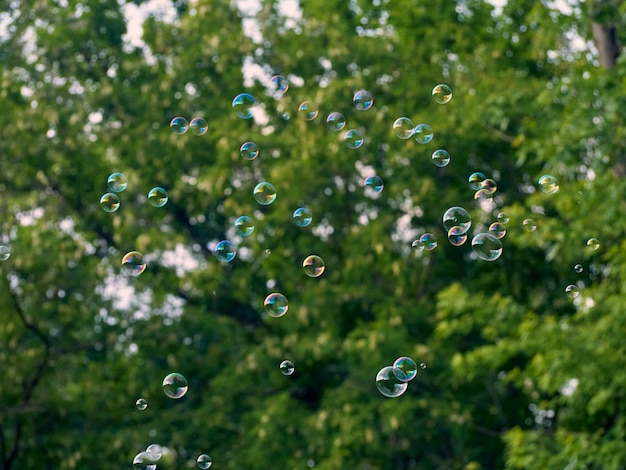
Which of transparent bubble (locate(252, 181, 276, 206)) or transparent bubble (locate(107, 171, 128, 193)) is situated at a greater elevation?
transparent bubble (locate(252, 181, 276, 206))

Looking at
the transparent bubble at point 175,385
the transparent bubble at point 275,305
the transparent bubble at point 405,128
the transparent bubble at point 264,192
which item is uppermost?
the transparent bubble at point 405,128

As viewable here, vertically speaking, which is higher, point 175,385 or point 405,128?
point 405,128

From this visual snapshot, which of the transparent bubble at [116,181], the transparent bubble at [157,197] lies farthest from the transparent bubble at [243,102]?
the transparent bubble at [116,181]

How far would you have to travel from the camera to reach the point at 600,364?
959 centimetres

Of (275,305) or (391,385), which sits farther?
(275,305)

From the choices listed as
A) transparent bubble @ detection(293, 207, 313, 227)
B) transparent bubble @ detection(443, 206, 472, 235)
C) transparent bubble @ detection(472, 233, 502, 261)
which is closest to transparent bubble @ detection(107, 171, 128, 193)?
transparent bubble @ detection(293, 207, 313, 227)

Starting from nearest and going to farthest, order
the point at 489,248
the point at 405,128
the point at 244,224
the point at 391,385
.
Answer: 1. the point at 391,385
2. the point at 489,248
3. the point at 244,224
4. the point at 405,128

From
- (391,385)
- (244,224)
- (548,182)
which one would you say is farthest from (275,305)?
(548,182)

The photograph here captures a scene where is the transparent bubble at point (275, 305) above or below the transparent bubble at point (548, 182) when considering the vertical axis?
below

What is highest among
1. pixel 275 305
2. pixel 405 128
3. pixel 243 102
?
pixel 405 128

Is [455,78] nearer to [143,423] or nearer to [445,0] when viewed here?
[445,0]

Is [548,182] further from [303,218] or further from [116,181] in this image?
[116,181]

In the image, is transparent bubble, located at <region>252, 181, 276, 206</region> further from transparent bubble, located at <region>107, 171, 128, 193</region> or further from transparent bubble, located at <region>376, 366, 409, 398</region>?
transparent bubble, located at <region>376, 366, 409, 398</region>

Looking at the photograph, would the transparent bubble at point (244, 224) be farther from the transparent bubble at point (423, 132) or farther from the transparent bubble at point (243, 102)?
→ the transparent bubble at point (423, 132)
